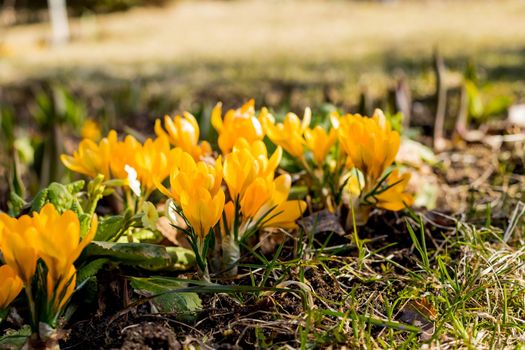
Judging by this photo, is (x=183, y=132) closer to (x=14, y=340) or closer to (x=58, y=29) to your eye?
(x=14, y=340)

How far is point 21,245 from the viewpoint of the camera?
1058mm

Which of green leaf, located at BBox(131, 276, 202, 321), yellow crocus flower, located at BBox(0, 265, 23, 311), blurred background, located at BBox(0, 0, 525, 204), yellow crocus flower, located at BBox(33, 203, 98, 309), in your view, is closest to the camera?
yellow crocus flower, located at BBox(33, 203, 98, 309)

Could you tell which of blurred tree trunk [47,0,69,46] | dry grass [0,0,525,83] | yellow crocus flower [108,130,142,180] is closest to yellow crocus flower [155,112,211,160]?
yellow crocus flower [108,130,142,180]

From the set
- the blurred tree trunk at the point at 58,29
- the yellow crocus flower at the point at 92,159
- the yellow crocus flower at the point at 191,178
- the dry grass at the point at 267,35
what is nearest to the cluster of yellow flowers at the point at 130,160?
the yellow crocus flower at the point at 92,159

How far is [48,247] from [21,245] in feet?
0.17

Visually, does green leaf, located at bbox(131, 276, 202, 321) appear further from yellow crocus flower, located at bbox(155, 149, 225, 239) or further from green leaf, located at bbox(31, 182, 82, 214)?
green leaf, located at bbox(31, 182, 82, 214)

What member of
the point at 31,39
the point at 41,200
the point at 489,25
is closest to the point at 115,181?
the point at 41,200

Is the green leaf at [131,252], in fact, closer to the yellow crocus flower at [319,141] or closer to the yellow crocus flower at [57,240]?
the yellow crocus flower at [57,240]

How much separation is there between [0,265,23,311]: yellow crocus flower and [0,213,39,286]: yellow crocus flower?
7cm

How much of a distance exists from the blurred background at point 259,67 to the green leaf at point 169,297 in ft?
2.60

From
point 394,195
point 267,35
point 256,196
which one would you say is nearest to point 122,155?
point 256,196

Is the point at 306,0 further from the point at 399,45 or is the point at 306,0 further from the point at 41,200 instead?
the point at 41,200

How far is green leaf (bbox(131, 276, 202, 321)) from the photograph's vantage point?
4.19 ft

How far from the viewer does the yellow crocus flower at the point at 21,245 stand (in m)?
1.05
